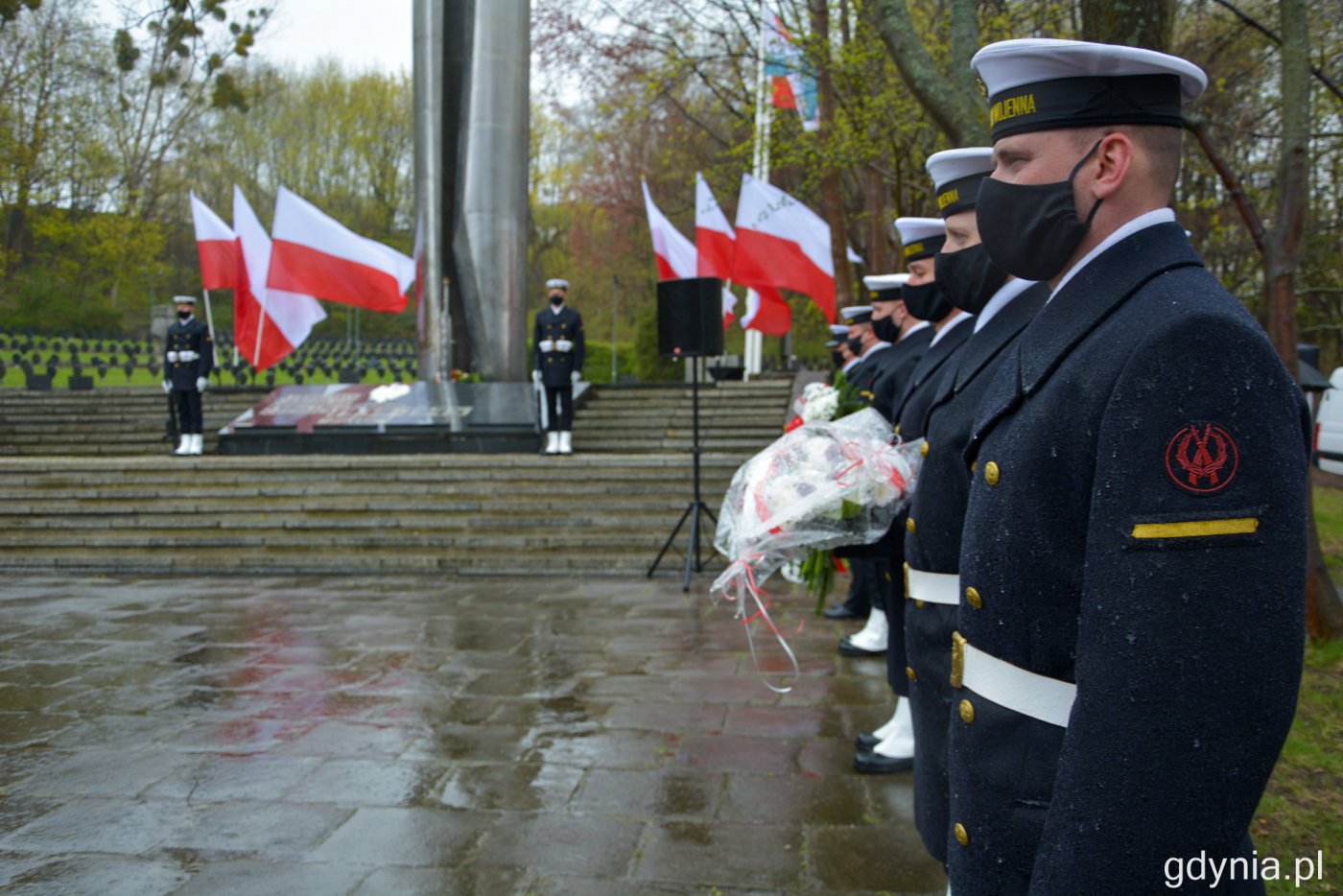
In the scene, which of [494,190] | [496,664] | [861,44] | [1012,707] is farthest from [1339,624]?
[494,190]

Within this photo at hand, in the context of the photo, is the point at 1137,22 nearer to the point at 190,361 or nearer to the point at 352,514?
the point at 352,514

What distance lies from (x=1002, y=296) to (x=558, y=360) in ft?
40.1

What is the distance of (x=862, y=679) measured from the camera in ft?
19.9

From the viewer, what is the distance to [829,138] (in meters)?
17.1

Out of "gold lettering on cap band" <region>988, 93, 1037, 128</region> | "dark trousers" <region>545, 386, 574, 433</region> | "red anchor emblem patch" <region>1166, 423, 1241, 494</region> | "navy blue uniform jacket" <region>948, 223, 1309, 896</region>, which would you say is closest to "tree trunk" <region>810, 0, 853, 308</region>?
"dark trousers" <region>545, 386, 574, 433</region>

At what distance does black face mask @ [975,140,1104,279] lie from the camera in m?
1.62

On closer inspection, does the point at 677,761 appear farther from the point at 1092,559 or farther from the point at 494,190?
the point at 494,190

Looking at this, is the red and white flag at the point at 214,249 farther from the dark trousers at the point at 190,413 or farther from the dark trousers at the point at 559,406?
the dark trousers at the point at 559,406

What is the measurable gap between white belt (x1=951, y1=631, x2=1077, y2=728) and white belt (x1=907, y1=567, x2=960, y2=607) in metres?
0.94

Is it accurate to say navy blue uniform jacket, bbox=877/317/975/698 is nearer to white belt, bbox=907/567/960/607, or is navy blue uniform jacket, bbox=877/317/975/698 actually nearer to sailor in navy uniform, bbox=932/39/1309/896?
white belt, bbox=907/567/960/607

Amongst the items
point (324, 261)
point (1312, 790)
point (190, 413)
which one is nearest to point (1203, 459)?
point (1312, 790)

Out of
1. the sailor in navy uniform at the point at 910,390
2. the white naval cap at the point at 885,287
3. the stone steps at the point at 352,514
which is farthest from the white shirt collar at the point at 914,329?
the stone steps at the point at 352,514

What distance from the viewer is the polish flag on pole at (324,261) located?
49.4 ft

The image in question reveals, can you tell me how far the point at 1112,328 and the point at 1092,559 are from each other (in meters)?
0.33
